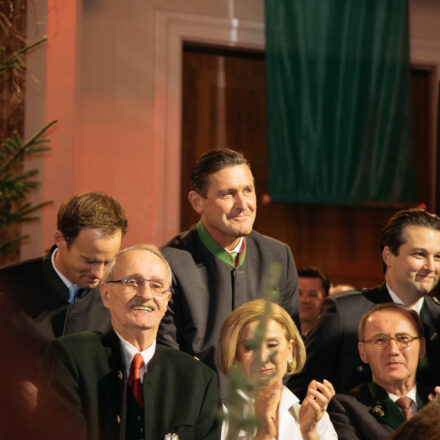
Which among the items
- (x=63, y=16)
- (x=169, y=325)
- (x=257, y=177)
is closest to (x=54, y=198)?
(x=63, y=16)

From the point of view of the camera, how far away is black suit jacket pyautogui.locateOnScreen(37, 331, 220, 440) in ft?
6.46

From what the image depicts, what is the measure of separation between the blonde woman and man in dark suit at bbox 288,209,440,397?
35 centimetres

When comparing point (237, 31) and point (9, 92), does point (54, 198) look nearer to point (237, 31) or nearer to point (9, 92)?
point (9, 92)

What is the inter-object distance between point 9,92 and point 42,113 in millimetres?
252

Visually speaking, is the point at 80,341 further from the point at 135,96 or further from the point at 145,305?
the point at 135,96

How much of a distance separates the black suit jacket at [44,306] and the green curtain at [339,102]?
3101 mm

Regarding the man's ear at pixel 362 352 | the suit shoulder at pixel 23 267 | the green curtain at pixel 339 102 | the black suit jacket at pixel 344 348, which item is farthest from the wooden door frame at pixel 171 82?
the man's ear at pixel 362 352

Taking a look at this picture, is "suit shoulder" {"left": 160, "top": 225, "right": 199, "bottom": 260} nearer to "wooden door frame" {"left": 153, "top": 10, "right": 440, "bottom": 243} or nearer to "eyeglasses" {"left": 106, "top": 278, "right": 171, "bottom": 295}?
"eyeglasses" {"left": 106, "top": 278, "right": 171, "bottom": 295}

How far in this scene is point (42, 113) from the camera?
4.90 metres

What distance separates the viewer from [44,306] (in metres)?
2.76

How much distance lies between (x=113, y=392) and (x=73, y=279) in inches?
33.1

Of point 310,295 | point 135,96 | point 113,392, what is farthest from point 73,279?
point 135,96

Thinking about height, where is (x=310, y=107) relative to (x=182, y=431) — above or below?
above

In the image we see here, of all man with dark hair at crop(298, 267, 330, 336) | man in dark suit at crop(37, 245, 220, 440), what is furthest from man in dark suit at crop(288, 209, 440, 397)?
man with dark hair at crop(298, 267, 330, 336)
